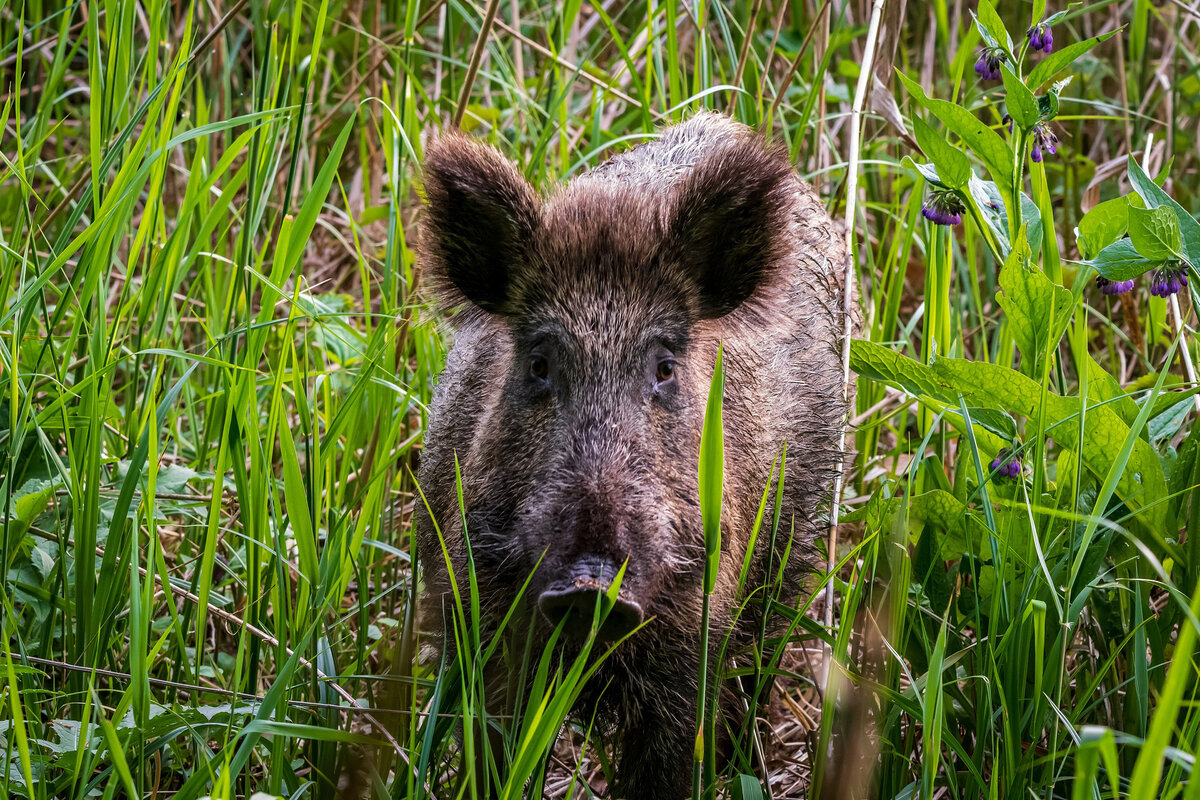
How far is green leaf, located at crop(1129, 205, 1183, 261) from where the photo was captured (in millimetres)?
2477

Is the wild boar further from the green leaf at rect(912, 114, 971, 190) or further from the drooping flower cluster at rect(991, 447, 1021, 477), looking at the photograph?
the drooping flower cluster at rect(991, 447, 1021, 477)

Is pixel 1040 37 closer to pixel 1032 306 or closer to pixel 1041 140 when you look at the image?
pixel 1041 140

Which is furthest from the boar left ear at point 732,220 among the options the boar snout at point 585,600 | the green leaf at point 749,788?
the green leaf at point 749,788

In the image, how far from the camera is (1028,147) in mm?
2668

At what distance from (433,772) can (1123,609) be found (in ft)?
5.33

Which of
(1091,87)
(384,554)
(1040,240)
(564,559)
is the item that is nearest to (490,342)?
(384,554)

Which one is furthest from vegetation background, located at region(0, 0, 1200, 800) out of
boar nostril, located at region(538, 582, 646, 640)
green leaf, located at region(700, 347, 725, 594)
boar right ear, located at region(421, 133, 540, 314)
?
green leaf, located at region(700, 347, 725, 594)

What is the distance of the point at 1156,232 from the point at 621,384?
4.04ft

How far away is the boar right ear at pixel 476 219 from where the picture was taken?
294 cm

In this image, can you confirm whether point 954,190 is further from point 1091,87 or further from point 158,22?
point 1091,87

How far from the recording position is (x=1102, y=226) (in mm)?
2705

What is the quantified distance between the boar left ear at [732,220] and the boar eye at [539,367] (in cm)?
45

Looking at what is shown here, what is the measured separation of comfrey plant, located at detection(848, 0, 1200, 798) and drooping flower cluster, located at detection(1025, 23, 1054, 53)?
0.03 feet

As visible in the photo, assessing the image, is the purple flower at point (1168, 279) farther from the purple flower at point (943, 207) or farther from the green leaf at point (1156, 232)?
the purple flower at point (943, 207)
